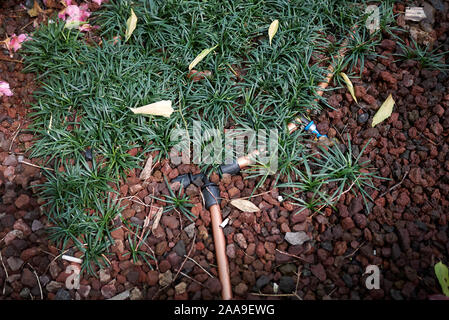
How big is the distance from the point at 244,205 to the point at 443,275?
108 centimetres

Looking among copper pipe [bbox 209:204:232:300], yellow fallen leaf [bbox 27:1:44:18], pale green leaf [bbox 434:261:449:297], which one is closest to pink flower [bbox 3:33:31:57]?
yellow fallen leaf [bbox 27:1:44:18]

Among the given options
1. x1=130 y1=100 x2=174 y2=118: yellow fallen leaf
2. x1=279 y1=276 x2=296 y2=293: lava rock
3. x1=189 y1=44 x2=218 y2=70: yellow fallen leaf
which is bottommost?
x1=279 y1=276 x2=296 y2=293: lava rock

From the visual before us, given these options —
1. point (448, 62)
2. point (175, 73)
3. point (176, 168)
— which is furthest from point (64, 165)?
point (448, 62)

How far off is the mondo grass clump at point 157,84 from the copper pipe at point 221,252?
185mm

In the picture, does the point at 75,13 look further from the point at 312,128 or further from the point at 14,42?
the point at 312,128

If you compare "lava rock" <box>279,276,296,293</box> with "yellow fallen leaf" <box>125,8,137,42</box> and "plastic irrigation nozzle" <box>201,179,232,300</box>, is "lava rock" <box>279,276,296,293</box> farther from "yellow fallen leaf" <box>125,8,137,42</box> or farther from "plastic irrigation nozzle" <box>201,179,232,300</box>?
"yellow fallen leaf" <box>125,8,137,42</box>

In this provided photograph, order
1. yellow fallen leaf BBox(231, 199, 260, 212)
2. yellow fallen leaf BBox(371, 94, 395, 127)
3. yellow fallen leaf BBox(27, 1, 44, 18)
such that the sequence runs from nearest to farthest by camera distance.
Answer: yellow fallen leaf BBox(231, 199, 260, 212), yellow fallen leaf BBox(371, 94, 395, 127), yellow fallen leaf BBox(27, 1, 44, 18)

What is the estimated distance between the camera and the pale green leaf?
1.84 meters

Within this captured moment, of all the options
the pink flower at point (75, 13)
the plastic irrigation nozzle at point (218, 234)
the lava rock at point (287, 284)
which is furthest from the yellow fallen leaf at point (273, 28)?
the lava rock at point (287, 284)

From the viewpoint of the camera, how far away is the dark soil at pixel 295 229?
1950 mm

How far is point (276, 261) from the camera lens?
6.59 ft

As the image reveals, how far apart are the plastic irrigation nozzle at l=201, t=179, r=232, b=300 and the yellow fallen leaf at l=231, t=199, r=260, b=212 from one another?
0.10 meters
